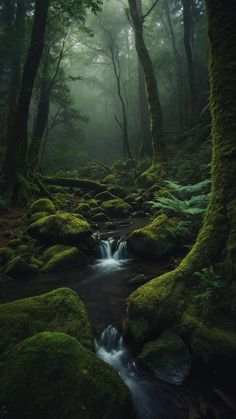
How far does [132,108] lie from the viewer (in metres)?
40.6

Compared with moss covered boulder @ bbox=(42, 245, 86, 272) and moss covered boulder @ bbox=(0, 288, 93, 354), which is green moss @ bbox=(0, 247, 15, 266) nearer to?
moss covered boulder @ bbox=(42, 245, 86, 272)

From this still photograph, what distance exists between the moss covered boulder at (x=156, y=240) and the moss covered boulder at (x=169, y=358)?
354 centimetres

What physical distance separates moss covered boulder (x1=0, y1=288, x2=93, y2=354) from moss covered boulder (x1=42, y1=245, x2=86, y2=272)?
3.07m

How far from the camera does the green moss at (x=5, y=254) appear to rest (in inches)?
297

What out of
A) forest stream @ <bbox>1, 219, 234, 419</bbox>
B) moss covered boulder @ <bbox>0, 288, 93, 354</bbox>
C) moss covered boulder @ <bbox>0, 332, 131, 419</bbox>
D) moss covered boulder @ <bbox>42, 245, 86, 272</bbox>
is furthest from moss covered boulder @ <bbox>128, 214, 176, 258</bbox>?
moss covered boulder @ <bbox>0, 332, 131, 419</bbox>

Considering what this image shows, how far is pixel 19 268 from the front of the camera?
7.16 m

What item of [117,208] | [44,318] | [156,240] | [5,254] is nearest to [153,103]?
[117,208]

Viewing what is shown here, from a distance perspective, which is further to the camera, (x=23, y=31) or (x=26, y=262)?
(x=23, y=31)

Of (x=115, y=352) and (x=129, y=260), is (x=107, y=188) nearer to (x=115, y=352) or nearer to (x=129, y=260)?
(x=129, y=260)

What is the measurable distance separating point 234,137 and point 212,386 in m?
3.12

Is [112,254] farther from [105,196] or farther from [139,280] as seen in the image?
[105,196]

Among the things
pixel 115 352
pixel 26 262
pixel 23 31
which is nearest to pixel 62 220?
pixel 26 262

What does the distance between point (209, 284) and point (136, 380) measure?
1.46m

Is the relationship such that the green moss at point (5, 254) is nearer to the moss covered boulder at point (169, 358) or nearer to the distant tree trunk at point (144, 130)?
the moss covered boulder at point (169, 358)
